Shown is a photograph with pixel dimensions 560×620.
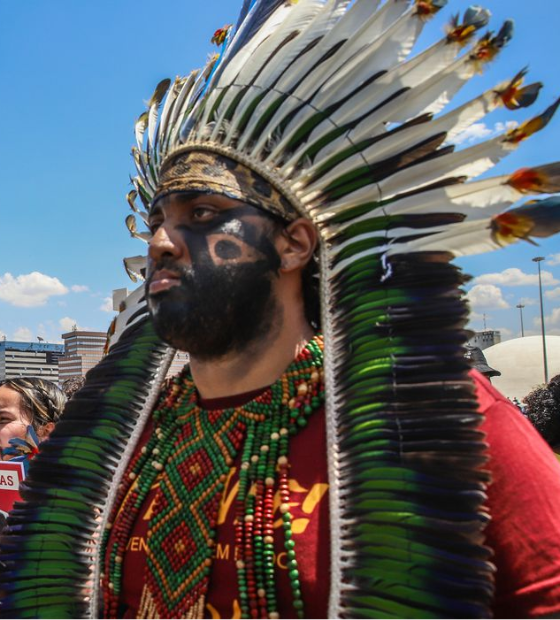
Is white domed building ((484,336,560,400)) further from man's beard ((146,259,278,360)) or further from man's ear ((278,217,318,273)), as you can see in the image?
man's beard ((146,259,278,360))

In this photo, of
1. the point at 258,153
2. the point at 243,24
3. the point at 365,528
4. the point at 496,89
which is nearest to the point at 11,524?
the point at 365,528

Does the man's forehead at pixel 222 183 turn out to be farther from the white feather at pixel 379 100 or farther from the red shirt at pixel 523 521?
the red shirt at pixel 523 521

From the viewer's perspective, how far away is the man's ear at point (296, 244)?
1.76 meters

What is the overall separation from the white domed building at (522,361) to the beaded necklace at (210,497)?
4509 centimetres

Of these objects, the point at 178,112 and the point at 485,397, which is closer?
the point at 485,397

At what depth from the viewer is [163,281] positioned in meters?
1.65

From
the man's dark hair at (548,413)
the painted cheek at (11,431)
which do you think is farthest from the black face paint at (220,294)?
the painted cheek at (11,431)

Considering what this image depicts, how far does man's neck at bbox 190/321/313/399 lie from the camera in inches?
68.1

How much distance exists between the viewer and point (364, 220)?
1741 millimetres

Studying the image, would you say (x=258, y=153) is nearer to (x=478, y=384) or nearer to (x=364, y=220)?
(x=364, y=220)

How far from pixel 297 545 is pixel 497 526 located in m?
0.45

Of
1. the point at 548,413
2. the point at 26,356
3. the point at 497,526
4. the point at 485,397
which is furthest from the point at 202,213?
the point at 26,356

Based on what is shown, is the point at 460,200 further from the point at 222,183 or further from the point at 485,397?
the point at 222,183

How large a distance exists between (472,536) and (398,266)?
28.0 inches
